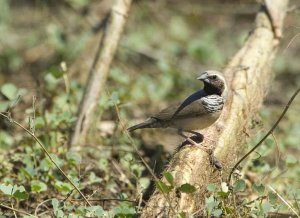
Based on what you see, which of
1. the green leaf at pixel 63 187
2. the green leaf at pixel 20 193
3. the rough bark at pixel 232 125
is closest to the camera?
the rough bark at pixel 232 125

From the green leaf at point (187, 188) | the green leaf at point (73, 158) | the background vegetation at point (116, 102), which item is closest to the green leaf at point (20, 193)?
the background vegetation at point (116, 102)

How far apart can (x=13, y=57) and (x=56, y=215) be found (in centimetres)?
547

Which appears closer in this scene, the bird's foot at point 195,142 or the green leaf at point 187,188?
the green leaf at point 187,188

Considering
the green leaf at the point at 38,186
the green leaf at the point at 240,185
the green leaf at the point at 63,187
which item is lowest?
the green leaf at the point at 38,186

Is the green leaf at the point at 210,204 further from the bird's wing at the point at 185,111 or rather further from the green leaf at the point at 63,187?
the bird's wing at the point at 185,111

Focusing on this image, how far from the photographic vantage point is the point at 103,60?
6.39 meters

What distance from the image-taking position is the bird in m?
5.39

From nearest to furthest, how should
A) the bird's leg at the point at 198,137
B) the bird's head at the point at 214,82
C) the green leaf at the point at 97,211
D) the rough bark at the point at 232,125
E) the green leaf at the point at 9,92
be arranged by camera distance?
the green leaf at the point at 97,211
the rough bark at the point at 232,125
the bird's leg at the point at 198,137
the bird's head at the point at 214,82
the green leaf at the point at 9,92

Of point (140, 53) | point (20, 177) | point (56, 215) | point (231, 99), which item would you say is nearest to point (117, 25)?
point (231, 99)

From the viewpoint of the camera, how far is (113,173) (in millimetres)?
5855

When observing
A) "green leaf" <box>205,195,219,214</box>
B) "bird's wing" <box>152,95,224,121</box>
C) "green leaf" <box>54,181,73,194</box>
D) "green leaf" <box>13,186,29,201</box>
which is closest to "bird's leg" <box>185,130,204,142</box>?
"bird's wing" <box>152,95,224,121</box>

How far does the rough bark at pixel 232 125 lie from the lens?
4215mm

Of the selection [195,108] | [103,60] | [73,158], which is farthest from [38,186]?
[103,60]

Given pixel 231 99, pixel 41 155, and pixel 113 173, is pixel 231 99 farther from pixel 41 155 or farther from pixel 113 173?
pixel 41 155
